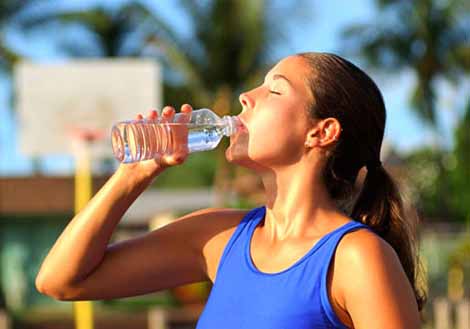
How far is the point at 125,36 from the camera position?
114ft

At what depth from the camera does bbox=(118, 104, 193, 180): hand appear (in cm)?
300

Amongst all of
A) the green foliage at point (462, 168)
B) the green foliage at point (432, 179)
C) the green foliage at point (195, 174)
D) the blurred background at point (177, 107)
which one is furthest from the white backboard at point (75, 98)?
the green foliage at point (195, 174)

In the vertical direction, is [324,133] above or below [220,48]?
above

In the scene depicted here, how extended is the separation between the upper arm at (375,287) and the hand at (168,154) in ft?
1.77

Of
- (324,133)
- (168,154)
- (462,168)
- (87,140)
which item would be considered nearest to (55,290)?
(168,154)

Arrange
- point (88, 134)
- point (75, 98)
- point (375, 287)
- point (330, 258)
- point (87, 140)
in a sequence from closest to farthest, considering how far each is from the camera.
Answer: point (375, 287) → point (330, 258) → point (87, 140) → point (88, 134) → point (75, 98)

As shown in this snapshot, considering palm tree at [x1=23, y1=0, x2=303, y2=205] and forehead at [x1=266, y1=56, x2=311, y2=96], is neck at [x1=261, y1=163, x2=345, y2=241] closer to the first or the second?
forehead at [x1=266, y1=56, x2=311, y2=96]

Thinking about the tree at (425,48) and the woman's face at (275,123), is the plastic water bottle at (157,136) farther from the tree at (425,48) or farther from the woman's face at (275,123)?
the tree at (425,48)

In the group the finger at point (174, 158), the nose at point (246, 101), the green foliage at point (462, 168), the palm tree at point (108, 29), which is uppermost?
the nose at point (246, 101)

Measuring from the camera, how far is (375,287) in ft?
8.55

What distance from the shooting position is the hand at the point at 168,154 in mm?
2998

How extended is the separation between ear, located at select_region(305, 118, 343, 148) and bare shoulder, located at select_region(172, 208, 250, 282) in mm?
354

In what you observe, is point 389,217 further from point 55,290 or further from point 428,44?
point 428,44

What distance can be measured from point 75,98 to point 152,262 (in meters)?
16.6
